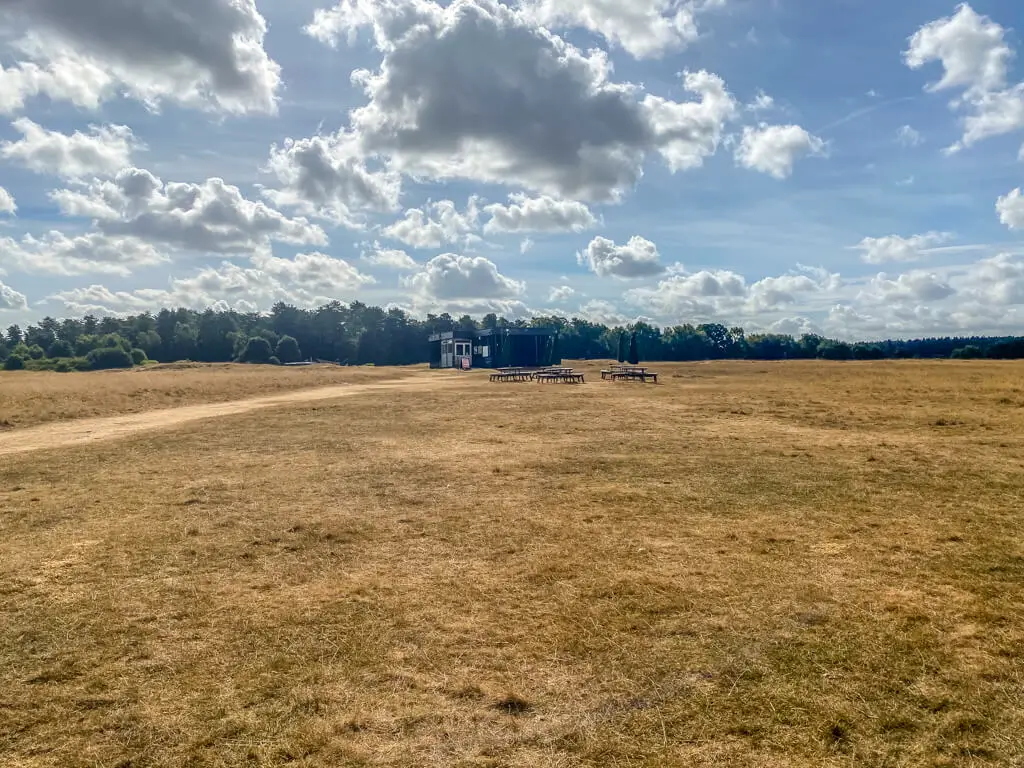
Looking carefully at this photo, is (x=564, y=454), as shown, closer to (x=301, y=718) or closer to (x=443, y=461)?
(x=443, y=461)

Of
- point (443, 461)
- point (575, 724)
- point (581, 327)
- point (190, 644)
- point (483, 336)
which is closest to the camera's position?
point (575, 724)

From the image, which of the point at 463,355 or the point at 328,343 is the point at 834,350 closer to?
the point at 463,355

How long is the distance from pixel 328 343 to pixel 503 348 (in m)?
74.7

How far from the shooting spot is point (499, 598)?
6637mm

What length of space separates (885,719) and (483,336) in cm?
7761

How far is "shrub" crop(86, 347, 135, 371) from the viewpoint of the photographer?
9356 centimetres

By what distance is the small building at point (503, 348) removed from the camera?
79562 millimetres

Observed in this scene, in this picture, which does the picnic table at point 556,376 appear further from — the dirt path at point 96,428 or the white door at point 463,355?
the white door at point 463,355

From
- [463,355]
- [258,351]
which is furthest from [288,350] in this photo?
[463,355]

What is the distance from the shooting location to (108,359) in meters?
94.6

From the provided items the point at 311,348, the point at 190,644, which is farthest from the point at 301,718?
the point at 311,348

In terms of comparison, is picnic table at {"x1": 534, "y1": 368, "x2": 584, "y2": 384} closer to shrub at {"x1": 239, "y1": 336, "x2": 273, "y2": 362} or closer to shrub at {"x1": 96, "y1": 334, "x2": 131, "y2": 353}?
shrub at {"x1": 239, "y1": 336, "x2": 273, "y2": 362}

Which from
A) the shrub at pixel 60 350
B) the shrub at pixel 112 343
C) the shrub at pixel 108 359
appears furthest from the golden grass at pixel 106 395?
the shrub at pixel 60 350

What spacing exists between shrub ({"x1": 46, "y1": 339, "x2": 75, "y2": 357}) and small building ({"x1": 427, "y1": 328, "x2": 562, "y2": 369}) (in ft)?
248
